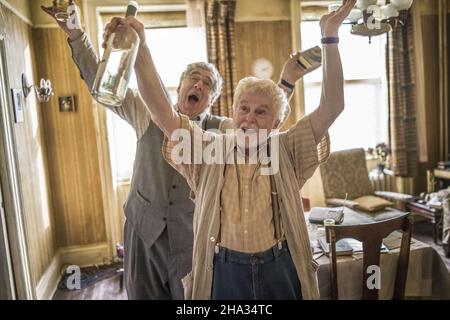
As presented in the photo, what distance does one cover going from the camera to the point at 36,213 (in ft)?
8.46

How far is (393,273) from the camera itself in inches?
64.6

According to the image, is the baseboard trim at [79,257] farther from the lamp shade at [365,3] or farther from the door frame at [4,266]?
the lamp shade at [365,3]

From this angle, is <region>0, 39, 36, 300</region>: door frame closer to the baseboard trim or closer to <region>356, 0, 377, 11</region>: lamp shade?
the baseboard trim

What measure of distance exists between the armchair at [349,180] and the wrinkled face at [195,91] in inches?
78.0

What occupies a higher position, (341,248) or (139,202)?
(139,202)

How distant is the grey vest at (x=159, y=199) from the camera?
54.6 inches

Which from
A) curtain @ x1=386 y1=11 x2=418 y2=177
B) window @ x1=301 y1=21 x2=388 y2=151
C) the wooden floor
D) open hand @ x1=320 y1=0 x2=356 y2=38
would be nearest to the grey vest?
open hand @ x1=320 y1=0 x2=356 y2=38

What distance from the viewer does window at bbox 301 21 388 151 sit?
355 centimetres

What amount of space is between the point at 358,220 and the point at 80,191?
87.7 inches

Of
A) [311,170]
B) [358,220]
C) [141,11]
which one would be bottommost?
[358,220]

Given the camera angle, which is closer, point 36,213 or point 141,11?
point 36,213

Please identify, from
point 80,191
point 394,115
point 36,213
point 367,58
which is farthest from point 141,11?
point 394,115

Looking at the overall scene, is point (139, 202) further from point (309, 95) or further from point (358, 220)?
point (309, 95)

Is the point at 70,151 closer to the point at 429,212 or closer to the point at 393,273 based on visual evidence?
the point at 393,273
